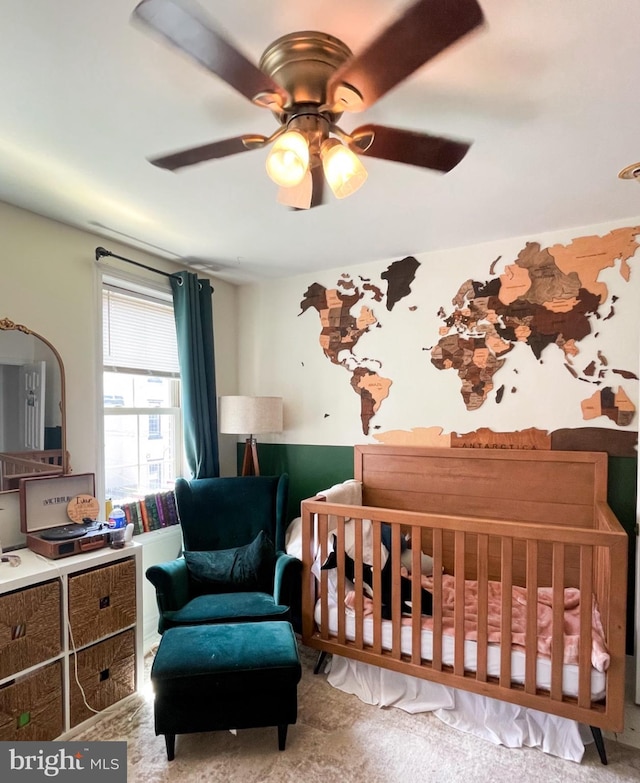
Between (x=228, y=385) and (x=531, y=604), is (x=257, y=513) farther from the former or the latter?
(x=531, y=604)

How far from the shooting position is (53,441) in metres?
2.33

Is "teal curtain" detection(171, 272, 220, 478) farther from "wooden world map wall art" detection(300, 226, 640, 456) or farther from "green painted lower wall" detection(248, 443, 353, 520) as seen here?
"wooden world map wall art" detection(300, 226, 640, 456)

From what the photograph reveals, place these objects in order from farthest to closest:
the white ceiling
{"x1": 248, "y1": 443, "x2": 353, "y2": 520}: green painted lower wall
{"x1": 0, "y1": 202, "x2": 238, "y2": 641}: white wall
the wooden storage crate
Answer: {"x1": 248, "y1": 443, "x2": 353, "y2": 520}: green painted lower wall < {"x1": 0, "y1": 202, "x2": 238, "y2": 641}: white wall < the wooden storage crate < the white ceiling

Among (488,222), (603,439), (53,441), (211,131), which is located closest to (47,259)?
(53,441)

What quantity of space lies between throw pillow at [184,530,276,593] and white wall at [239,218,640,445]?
0.97 metres

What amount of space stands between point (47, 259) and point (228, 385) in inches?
62.0

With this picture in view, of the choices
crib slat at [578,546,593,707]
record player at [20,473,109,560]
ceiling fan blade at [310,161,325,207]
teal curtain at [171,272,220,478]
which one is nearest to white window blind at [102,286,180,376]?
teal curtain at [171,272,220,478]

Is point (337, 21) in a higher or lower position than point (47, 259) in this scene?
higher

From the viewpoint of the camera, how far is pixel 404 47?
996mm

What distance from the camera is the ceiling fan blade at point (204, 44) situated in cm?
89

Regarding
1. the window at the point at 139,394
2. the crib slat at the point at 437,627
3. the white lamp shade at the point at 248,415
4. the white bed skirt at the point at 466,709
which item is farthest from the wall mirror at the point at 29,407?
the crib slat at the point at 437,627

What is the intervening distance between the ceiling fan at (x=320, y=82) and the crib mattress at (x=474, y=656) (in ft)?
6.35

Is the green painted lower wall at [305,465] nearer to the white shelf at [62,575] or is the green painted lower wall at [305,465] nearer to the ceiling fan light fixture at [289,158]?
the white shelf at [62,575]

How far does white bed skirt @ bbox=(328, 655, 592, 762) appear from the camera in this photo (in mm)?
1867
